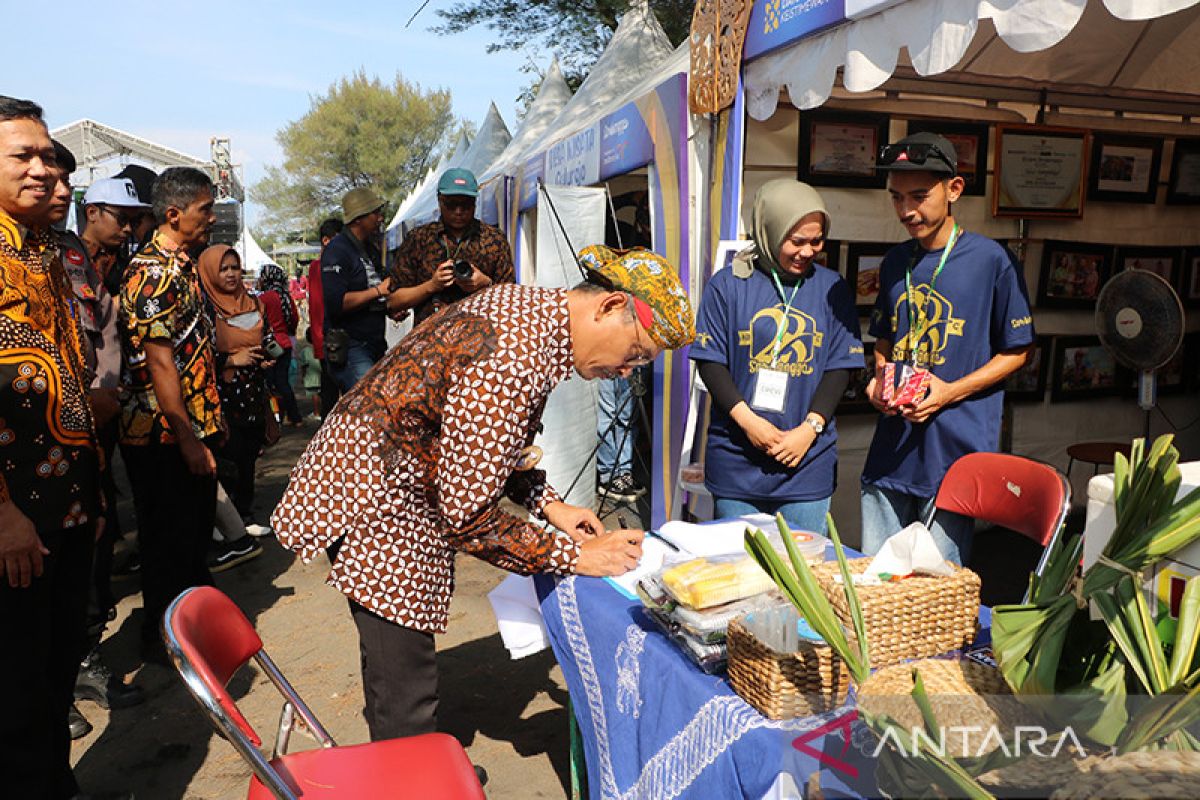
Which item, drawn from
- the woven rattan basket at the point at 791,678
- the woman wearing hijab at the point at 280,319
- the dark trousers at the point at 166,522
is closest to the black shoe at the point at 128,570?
the dark trousers at the point at 166,522

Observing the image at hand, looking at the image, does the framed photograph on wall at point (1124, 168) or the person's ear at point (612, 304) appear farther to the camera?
the framed photograph on wall at point (1124, 168)

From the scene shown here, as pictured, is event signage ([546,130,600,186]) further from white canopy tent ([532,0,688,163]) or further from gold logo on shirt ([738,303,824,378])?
gold logo on shirt ([738,303,824,378])

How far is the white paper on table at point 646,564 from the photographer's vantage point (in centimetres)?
188

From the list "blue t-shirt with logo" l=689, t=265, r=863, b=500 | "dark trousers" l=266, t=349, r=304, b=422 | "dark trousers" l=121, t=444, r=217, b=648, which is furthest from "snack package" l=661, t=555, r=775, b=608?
"dark trousers" l=266, t=349, r=304, b=422

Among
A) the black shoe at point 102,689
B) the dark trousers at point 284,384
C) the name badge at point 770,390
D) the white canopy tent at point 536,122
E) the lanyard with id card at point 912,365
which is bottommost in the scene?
the black shoe at point 102,689

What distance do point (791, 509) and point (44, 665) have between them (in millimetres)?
2213

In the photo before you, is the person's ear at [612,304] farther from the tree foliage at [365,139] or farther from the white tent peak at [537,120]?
the tree foliage at [365,139]

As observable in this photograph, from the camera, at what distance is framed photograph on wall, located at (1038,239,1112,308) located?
15.2 ft

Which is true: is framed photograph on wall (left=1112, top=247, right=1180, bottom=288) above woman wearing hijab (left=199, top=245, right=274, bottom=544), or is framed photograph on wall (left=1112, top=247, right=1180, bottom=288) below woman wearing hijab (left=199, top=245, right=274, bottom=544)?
above

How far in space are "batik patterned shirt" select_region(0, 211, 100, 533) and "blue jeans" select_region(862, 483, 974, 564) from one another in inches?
90.7

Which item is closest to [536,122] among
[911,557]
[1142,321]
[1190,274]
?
[1190,274]

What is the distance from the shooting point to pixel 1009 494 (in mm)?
2217

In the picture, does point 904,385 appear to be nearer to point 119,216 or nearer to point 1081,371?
point 1081,371

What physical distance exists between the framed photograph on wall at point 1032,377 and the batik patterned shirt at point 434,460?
384 cm
